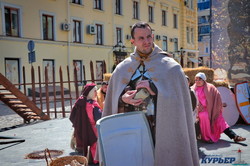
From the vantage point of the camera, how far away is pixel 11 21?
17.6 m

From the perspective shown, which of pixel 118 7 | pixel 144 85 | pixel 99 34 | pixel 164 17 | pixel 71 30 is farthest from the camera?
pixel 164 17

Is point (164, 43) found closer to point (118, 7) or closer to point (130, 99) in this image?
point (118, 7)

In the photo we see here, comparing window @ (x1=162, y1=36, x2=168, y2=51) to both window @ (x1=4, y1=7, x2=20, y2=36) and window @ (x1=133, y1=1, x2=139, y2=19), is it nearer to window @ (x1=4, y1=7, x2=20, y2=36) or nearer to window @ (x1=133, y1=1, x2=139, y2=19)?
window @ (x1=133, y1=1, x2=139, y2=19)

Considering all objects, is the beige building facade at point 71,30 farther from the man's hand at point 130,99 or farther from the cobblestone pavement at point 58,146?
the man's hand at point 130,99

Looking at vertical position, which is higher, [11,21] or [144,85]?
[11,21]

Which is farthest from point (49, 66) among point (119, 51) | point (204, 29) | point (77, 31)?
point (204, 29)

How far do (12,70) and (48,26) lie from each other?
418 centimetres

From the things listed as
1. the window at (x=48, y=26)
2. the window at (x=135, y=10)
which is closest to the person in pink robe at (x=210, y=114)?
the window at (x=48, y=26)

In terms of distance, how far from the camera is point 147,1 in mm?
28172

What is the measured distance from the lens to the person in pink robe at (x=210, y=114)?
6.25m

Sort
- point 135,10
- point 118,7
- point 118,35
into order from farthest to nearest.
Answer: point 135,10 → point 118,35 → point 118,7

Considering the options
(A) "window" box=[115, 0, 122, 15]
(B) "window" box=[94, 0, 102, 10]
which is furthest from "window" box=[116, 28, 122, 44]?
(B) "window" box=[94, 0, 102, 10]

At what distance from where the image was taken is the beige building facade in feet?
57.9

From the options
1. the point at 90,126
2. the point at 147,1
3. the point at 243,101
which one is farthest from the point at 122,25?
the point at 90,126
